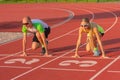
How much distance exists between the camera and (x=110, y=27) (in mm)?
19594

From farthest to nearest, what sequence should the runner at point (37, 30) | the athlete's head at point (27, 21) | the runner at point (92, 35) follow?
the runner at point (37, 30) → the athlete's head at point (27, 21) → the runner at point (92, 35)

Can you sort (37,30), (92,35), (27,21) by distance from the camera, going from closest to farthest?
(27,21)
(92,35)
(37,30)

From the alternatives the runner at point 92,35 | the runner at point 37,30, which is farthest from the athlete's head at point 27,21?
the runner at point 92,35

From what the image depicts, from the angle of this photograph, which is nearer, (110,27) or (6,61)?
(6,61)

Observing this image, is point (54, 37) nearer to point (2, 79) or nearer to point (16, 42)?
point (16, 42)

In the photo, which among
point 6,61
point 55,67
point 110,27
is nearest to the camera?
point 55,67

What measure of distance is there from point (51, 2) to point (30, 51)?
3268 cm

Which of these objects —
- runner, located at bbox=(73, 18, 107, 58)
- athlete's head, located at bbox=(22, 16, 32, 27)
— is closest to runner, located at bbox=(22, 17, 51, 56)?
athlete's head, located at bbox=(22, 16, 32, 27)

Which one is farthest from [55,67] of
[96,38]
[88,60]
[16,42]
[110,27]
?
[110,27]

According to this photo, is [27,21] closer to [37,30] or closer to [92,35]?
[37,30]

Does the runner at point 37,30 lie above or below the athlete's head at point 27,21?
below

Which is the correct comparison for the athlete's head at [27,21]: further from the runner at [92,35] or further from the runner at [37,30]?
the runner at [92,35]

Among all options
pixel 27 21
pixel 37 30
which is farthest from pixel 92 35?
pixel 27 21

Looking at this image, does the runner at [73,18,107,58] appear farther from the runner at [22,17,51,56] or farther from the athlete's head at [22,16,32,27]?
the athlete's head at [22,16,32,27]
